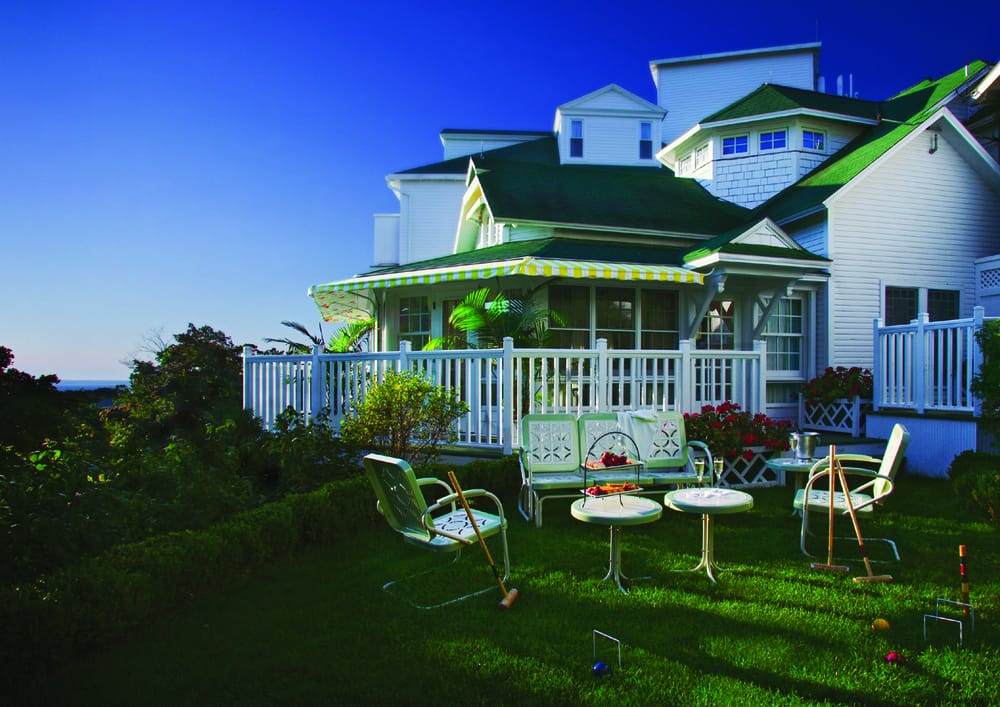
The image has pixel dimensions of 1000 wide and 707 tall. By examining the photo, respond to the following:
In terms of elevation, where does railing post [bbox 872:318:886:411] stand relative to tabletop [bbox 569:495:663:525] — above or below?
above

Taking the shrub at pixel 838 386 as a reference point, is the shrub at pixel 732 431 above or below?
below

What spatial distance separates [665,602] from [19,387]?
14.5 ft

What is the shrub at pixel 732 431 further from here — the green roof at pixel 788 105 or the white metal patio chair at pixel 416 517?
the green roof at pixel 788 105

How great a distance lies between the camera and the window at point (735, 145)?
52.4 ft

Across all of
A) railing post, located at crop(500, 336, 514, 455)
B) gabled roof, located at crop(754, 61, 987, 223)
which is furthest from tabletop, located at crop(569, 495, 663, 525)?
gabled roof, located at crop(754, 61, 987, 223)

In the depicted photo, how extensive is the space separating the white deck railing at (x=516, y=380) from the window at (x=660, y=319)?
2.12 metres

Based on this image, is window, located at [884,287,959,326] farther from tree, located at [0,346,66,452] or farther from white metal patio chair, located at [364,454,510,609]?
tree, located at [0,346,66,452]

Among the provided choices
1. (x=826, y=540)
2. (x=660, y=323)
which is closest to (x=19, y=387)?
(x=826, y=540)

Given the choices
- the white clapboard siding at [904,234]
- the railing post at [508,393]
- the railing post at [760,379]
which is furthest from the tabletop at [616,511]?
the white clapboard siding at [904,234]

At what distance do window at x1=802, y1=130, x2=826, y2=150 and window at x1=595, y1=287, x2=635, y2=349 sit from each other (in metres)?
7.32

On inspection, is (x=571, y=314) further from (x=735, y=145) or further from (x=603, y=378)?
(x=735, y=145)

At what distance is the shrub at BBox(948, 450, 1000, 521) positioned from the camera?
6.62 meters

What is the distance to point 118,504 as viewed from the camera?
14.3 feet

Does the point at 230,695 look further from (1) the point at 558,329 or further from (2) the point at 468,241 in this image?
(2) the point at 468,241
